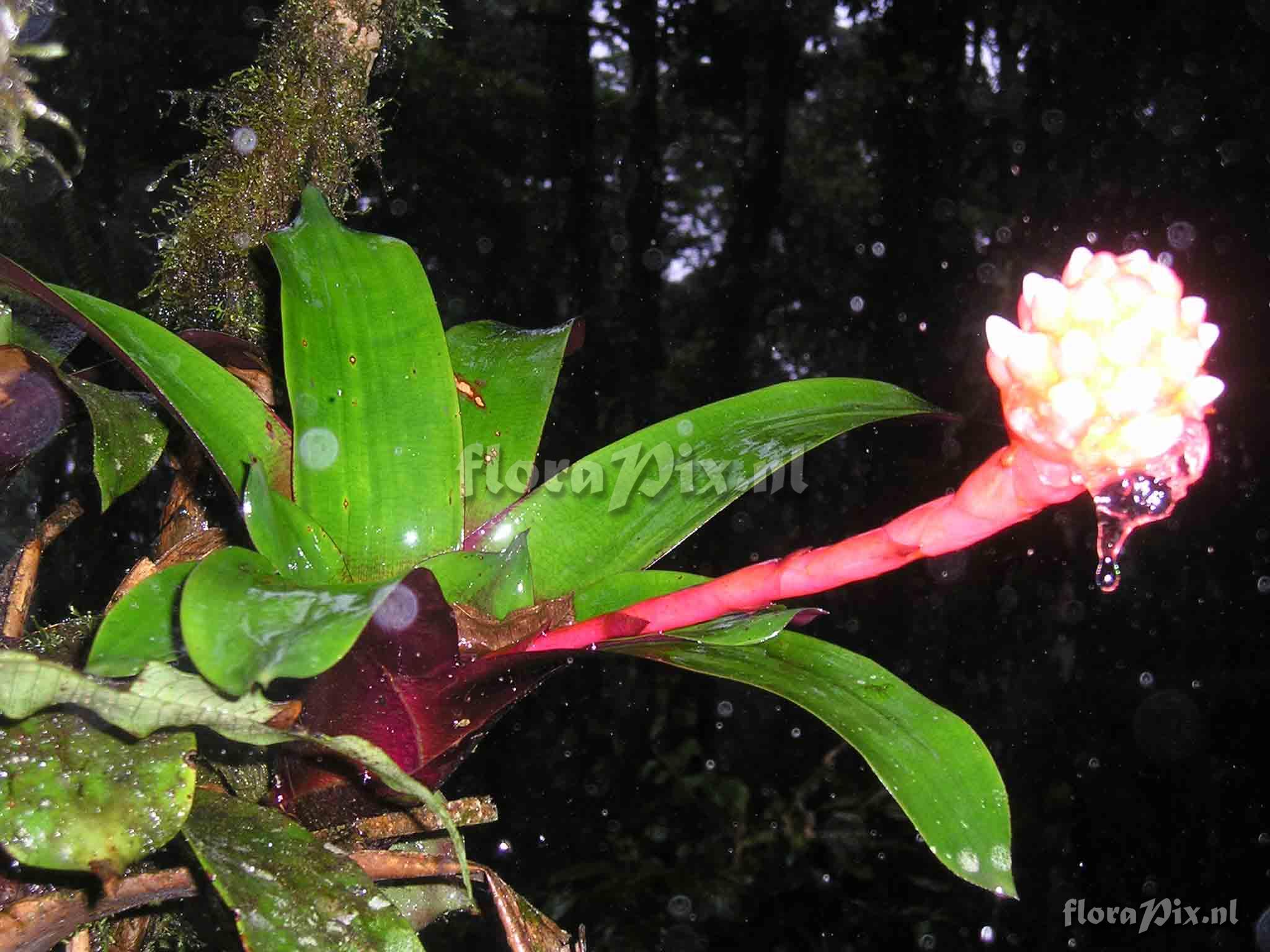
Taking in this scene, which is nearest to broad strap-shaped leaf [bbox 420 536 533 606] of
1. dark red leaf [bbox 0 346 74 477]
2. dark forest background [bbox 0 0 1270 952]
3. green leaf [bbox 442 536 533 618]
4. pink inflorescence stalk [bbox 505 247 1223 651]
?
green leaf [bbox 442 536 533 618]

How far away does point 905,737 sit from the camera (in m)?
0.56

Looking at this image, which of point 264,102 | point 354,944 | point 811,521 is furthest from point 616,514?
point 811,521

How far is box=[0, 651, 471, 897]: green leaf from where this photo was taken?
0.43 m

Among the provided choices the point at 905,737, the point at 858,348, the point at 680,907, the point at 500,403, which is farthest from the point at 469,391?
the point at 858,348

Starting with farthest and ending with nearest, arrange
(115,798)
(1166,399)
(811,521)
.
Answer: (811,521) → (115,798) → (1166,399)

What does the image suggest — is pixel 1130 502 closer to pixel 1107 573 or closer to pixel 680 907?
pixel 1107 573

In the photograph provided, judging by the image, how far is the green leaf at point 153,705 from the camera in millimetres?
433

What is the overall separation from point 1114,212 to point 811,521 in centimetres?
153

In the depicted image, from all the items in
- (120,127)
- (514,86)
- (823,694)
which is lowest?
(823,694)

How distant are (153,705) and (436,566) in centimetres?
19

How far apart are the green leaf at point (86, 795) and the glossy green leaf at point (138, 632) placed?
5 cm

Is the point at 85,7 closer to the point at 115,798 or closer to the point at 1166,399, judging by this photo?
the point at 115,798

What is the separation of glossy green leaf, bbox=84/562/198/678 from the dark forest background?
1.99 metres

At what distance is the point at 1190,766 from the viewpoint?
292 cm
